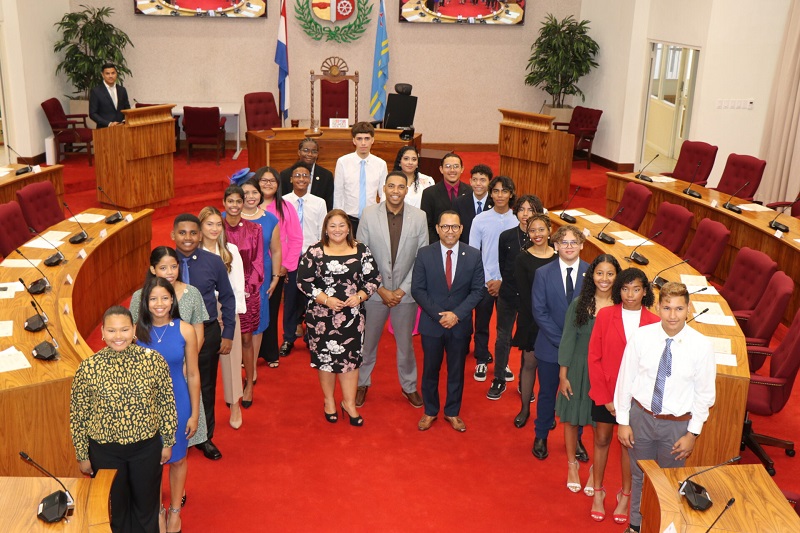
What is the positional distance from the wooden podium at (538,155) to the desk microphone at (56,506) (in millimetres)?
8023

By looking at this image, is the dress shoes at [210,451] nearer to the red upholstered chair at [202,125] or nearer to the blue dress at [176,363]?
the blue dress at [176,363]

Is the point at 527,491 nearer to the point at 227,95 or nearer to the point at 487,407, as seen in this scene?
the point at 487,407

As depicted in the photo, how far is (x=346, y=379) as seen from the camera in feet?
18.4

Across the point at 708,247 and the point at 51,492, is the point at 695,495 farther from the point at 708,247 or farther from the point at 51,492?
the point at 708,247

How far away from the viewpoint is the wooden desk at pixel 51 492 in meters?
3.29

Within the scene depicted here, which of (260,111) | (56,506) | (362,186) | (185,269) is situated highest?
(260,111)

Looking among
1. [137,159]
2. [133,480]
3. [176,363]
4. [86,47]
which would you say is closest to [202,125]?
[137,159]

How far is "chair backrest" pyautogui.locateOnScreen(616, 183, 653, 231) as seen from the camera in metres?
8.45

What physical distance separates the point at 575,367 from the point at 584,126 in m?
8.99

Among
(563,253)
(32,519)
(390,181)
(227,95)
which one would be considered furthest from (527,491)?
(227,95)

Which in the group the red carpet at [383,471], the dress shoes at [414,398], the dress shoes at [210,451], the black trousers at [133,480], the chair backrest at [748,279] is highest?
the chair backrest at [748,279]

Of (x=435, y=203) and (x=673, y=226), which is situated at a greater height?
(x=435, y=203)

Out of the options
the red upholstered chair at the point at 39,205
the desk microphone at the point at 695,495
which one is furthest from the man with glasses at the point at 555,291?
the red upholstered chair at the point at 39,205

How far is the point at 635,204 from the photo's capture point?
855 cm
